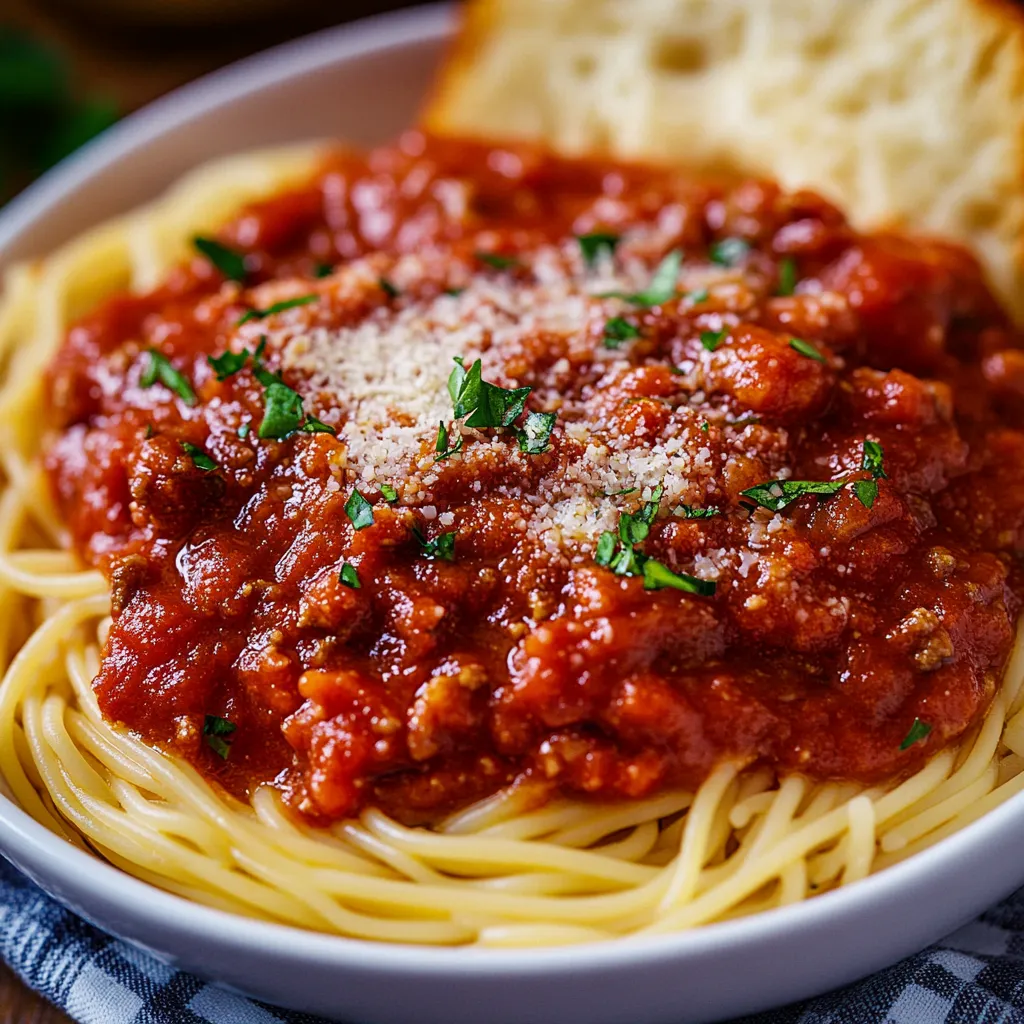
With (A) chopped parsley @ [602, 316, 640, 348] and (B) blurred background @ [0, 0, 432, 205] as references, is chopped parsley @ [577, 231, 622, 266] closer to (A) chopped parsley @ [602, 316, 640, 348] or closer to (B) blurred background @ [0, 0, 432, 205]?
(A) chopped parsley @ [602, 316, 640, 348]

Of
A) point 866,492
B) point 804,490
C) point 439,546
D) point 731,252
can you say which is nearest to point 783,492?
point 804,490

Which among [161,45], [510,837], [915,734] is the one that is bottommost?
[510,837]

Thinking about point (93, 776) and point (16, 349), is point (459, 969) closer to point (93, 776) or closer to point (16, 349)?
point (93, 776)

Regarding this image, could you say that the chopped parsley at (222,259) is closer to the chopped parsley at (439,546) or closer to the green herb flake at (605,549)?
the chopped parsley at (439,546)

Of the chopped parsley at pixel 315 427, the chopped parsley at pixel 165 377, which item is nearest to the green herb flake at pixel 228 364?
the chopped parsley at pixel 165 377

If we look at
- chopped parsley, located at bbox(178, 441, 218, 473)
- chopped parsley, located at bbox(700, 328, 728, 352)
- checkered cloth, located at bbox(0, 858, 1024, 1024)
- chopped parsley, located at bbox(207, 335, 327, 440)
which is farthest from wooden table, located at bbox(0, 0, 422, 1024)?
checkered cloth, located at bbox(0, 858, 1024, 1024)

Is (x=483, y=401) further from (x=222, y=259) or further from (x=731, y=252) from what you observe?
(x=222, y=259)
